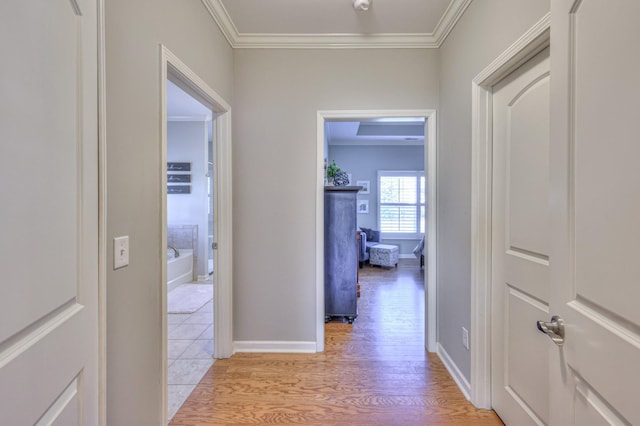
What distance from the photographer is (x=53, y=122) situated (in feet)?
2.18

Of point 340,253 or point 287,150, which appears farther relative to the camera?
point 340,253

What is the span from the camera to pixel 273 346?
247cm

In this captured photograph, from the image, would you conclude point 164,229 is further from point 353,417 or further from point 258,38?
point 258,38

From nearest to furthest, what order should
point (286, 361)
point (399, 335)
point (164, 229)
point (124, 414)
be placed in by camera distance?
point (124, 414) < point (164, 229) < point (286, 361) < point (399, 335)

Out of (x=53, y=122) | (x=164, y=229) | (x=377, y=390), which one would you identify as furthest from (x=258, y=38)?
(x=377, y=390)

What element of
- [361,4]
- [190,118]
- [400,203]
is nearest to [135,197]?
[361,4]

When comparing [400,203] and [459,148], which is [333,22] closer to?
[459,148]

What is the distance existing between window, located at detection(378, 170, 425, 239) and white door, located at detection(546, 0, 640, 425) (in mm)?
5930

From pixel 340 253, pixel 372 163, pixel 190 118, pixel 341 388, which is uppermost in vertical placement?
pixel 190 118

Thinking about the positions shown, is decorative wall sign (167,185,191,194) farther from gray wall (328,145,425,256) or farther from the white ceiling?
gray wall (328,145,425,256)

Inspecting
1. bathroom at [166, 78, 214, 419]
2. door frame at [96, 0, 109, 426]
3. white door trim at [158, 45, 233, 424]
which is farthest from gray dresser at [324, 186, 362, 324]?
door frame at [96, 0, 109, 426]

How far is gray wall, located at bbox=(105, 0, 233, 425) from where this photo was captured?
3.69 ft

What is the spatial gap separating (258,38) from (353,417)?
2865 mm

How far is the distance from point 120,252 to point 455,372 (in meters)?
2.23
